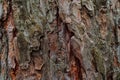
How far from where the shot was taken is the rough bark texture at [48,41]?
60.7 inches

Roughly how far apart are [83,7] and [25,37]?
1.14 ft

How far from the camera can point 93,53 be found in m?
1.59

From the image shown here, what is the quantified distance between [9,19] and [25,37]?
0.14 m

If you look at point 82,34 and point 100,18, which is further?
point 100,18

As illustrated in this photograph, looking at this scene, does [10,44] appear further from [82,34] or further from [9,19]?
[82,34]

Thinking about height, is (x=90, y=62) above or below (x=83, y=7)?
below

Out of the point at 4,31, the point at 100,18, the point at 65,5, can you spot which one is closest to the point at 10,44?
the point at 4,31

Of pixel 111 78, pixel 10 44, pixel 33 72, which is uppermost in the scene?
pixel 10 44

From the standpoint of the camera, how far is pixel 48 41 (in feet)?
5.14

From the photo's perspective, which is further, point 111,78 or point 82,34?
point 111,78

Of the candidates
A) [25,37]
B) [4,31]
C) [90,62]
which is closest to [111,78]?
[90,62]

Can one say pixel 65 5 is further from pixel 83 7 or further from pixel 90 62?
pixel 90 62

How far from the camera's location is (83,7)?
5.25 feet

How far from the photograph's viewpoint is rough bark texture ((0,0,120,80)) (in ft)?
5.06
